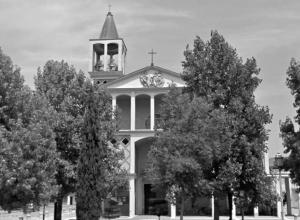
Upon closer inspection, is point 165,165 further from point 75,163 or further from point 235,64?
point 235,64

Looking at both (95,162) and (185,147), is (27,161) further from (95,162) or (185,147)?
(185,147)

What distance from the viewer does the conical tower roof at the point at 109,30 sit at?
5041 cm

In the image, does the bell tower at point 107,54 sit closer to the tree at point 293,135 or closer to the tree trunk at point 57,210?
the tree trunk at point 57,210

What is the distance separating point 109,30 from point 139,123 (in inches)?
485

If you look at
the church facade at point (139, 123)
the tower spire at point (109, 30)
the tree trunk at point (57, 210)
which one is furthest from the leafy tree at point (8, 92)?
the tower spire at point (109, 30)

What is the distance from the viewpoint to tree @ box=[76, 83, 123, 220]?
68.4 feet

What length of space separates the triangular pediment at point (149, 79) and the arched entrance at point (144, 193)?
581cm

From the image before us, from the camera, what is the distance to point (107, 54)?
50.9 metres

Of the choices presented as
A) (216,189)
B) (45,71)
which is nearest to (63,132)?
(45,71)

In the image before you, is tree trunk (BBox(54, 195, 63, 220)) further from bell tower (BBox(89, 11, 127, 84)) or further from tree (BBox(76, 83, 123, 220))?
bell tower (BBox(89, 11, 127, 84))

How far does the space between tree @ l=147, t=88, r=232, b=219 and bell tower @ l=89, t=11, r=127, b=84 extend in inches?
1018

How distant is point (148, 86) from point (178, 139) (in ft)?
75.5

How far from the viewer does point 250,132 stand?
84.5ft

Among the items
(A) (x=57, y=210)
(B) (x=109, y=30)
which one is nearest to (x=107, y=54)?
(B) (x=109, y=30)
